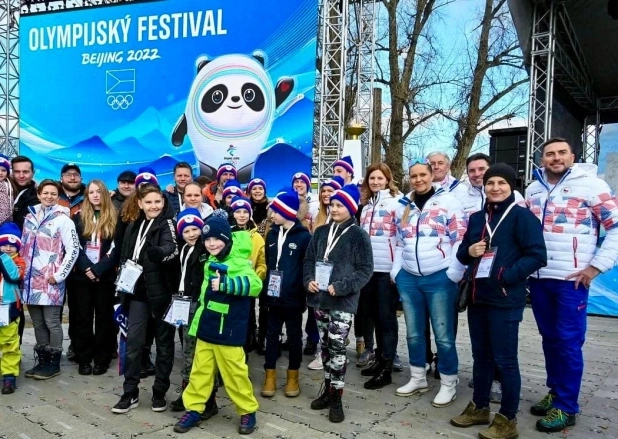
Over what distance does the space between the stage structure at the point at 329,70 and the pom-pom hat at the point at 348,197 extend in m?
6.06

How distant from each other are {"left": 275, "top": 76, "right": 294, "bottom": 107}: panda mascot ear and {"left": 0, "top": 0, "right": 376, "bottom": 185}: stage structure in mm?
636

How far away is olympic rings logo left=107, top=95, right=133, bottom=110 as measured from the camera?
39.8 feet

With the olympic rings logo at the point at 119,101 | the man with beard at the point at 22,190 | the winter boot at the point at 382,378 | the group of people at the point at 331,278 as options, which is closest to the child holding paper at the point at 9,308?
the group of people at the point at 331,278

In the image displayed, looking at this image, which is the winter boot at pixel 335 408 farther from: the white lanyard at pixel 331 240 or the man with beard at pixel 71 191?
the man with beard at pixel 71 191

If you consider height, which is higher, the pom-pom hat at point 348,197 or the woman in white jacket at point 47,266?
the pom-pom hat at point 348,197

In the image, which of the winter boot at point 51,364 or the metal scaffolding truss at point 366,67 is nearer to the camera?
the winter boot at point 51,364

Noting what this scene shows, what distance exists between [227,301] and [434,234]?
4.99 feet

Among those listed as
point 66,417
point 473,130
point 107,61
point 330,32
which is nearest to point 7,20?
point 107,61

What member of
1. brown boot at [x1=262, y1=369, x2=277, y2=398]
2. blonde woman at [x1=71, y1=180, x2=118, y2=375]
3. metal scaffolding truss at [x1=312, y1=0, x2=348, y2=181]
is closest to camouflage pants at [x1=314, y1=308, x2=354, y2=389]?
brown boot at [x1=262, y1=369, x2=277, y2=398]

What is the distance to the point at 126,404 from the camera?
336 cm

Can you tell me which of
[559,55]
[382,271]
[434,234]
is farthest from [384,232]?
[559,55]

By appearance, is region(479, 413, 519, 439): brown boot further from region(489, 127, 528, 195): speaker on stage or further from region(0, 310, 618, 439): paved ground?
region(489, 127, 528, 195): speaker on stage

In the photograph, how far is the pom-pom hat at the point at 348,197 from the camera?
134 inches

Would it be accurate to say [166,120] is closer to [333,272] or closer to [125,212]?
[125,212]
